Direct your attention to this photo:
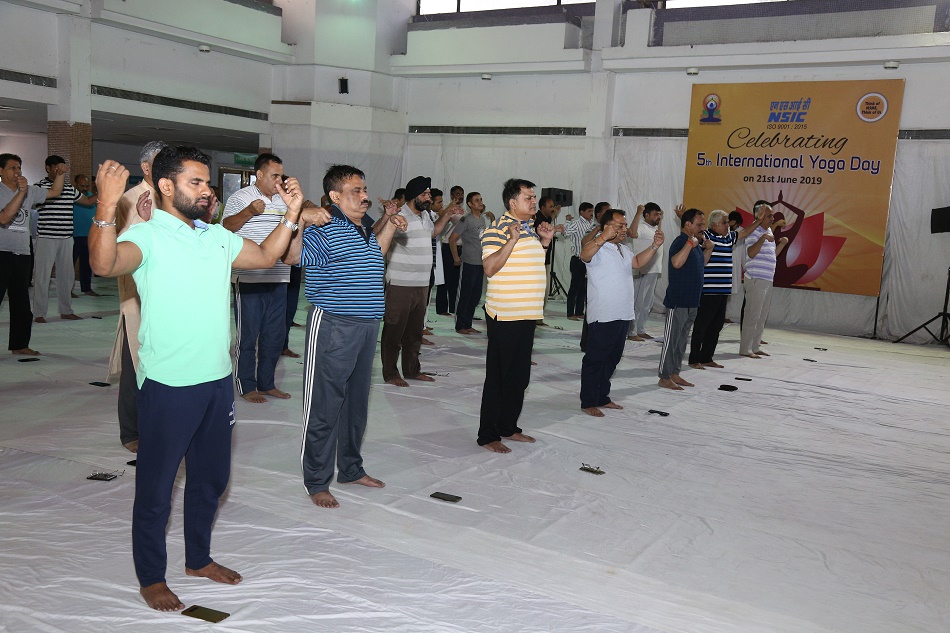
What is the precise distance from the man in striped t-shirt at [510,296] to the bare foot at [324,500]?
50.1 inches

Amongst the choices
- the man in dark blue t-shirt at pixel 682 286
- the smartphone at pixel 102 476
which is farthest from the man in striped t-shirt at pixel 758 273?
the smartphone at pixel 102 476

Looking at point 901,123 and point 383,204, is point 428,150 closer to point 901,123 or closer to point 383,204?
point 901,123

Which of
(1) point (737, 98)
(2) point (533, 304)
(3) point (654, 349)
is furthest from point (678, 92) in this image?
(2) point (533, 304)

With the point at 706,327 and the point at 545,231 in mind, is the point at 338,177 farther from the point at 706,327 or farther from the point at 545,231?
the point at 706,327

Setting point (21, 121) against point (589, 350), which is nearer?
point (589, 350)

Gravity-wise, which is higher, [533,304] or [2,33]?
[2,33]

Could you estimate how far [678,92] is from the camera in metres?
12.6

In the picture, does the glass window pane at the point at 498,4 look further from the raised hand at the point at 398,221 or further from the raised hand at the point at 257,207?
the raised hand at the point at 257,207

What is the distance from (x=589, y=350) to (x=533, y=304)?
1279mm

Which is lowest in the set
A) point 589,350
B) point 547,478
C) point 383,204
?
point 547,478

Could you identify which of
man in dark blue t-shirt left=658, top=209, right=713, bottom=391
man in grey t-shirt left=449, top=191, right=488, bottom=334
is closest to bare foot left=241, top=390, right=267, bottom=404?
man in dark blue t-shirt left=658, top=209, right=713, bottom=391

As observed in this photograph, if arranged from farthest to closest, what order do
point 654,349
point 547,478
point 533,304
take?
point 654,349 → point 533,304 → point 547,478

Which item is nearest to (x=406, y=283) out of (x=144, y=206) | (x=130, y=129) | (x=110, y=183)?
(x=144, y=206)

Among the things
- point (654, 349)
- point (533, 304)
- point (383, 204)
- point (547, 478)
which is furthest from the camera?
point (654, 349)
